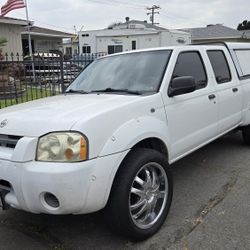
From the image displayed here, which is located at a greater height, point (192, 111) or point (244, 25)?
point (244, 25)

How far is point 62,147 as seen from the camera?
2.81 m

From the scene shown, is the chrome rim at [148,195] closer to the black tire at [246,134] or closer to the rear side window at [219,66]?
the rear side window at [219,66]

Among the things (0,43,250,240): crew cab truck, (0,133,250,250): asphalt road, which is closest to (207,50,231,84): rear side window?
(0,43,250,240): crew cab truck

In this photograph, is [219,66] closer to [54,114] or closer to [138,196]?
[138,196]

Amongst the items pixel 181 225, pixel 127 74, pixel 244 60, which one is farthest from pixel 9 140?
pixel 244 60

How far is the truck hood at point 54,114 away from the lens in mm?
2902

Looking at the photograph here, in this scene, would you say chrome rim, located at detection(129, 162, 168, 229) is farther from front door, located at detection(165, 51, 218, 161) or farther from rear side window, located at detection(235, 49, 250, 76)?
rear side window, located at detection(235, 49, 250, 76)

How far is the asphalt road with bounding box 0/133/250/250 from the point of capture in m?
3.21

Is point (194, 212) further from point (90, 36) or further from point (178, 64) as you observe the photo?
point (90, 36)

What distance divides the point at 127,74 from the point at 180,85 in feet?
2.23

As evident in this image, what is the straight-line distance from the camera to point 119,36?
99.9 ft

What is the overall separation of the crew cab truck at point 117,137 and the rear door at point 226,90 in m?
0.09

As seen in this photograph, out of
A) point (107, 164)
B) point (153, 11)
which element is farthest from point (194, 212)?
point (153, 11)

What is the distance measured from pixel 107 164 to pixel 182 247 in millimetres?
1013
